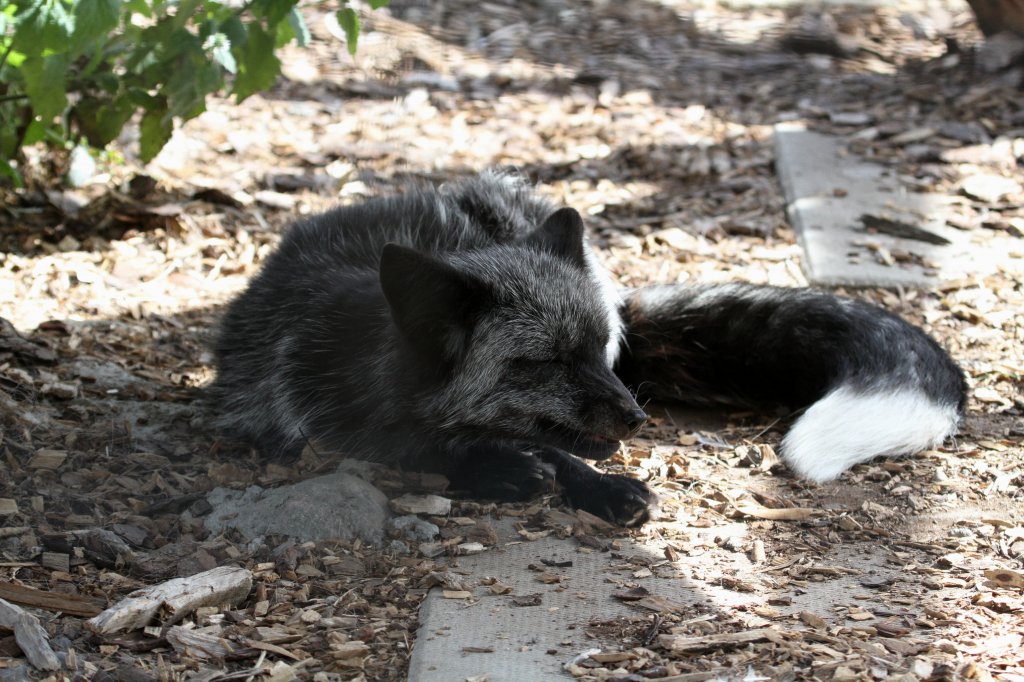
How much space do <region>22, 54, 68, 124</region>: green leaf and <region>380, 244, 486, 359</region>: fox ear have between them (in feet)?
6.73

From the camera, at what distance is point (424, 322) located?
14.0ft

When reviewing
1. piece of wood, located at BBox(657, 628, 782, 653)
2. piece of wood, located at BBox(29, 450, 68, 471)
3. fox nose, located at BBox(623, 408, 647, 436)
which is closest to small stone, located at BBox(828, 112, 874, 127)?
fox nose, located at BBox(623, 408, 647, 436)

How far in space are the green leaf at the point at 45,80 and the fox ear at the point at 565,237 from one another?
227cm

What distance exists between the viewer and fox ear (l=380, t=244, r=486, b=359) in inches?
161

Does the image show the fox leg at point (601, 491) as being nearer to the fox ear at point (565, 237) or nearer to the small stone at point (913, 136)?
the fox ear at point (565, 237)

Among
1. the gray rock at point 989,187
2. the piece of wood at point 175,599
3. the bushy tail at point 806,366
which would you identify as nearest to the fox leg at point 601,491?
the bushy tail at point 806,366

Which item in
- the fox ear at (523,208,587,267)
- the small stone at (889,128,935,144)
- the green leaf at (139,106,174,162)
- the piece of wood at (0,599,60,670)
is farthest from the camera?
the small stone at (889,128,935,144)

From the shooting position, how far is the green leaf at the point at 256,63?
5004mm

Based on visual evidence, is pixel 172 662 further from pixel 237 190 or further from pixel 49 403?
pixel 237 190

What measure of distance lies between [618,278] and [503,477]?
2408mm

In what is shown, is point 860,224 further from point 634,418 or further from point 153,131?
point 153,131

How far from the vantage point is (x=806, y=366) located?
504cm

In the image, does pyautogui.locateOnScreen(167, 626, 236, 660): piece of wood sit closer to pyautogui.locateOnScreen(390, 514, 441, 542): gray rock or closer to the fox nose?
pyautogui.locateOnScreen(390, 514, 441, 542): gray rock

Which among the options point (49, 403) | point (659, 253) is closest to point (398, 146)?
point (659, 253)
